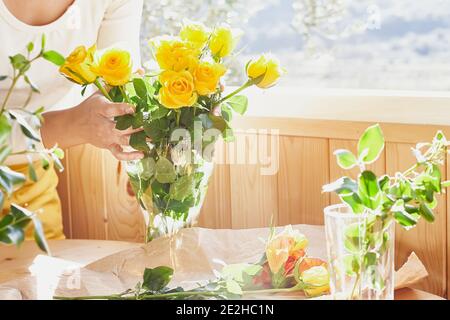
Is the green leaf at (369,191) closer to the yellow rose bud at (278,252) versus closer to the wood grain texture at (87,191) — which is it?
the yellow rose bud at (278,252)

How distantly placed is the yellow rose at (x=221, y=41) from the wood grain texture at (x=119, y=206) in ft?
2.53

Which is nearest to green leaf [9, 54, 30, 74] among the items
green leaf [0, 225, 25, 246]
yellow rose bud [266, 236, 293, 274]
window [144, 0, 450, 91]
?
green leaf [0, 225, 25, 246]

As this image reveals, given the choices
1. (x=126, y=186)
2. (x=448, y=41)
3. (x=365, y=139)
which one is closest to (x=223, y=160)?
(x=126, y=186)

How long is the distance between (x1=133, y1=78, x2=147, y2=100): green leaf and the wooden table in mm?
297

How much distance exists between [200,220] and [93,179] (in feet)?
2.33

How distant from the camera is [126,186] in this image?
1725 millimetres

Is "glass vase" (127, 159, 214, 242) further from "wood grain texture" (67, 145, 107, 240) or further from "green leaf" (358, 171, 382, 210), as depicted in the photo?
"wood grain texture" (67, 145, 107, 240)

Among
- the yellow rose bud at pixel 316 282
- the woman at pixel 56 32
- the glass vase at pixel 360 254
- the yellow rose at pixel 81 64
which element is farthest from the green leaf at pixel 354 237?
the woman at pixel 56 32

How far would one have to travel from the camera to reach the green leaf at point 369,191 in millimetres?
792

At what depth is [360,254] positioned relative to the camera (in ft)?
2.68

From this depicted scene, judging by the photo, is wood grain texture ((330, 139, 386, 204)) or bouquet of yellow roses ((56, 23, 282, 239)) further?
wood grain texture ((330, 139, 386, 204))

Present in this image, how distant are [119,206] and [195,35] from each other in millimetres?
819

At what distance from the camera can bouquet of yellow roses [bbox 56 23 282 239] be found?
95 cm
